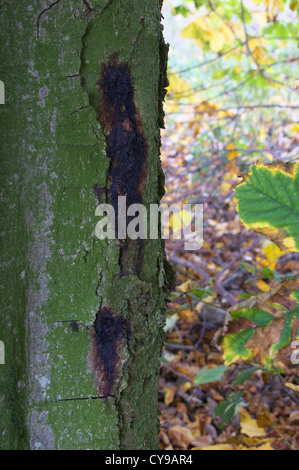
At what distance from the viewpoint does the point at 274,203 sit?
2.54 feet

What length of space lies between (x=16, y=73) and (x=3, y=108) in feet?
0.22

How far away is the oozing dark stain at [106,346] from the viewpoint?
73 cm

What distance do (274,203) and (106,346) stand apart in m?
0.44

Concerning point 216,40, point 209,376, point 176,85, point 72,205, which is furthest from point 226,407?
point 176,85

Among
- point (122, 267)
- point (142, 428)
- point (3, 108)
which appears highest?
point (3, 108)

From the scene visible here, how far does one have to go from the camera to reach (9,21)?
693 mm

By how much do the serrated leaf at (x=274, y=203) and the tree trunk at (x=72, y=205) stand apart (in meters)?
0.21

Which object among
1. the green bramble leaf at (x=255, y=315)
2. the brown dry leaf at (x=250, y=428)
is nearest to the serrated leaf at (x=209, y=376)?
the brown dry leaf at (x=250, y=428)

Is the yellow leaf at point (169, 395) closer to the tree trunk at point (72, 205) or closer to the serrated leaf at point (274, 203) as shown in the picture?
the tree trunk at point (72, 205)

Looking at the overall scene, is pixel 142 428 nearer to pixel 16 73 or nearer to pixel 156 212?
pixel 156 212

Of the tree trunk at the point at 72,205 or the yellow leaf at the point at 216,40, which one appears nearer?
the tree trunk at the point at 72,205

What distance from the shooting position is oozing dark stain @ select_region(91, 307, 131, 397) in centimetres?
73

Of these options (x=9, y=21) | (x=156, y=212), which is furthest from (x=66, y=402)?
(x=9, y=21)

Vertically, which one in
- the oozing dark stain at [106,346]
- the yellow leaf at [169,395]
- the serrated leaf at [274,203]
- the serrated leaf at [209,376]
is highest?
the serrated leaf at [274,203]
